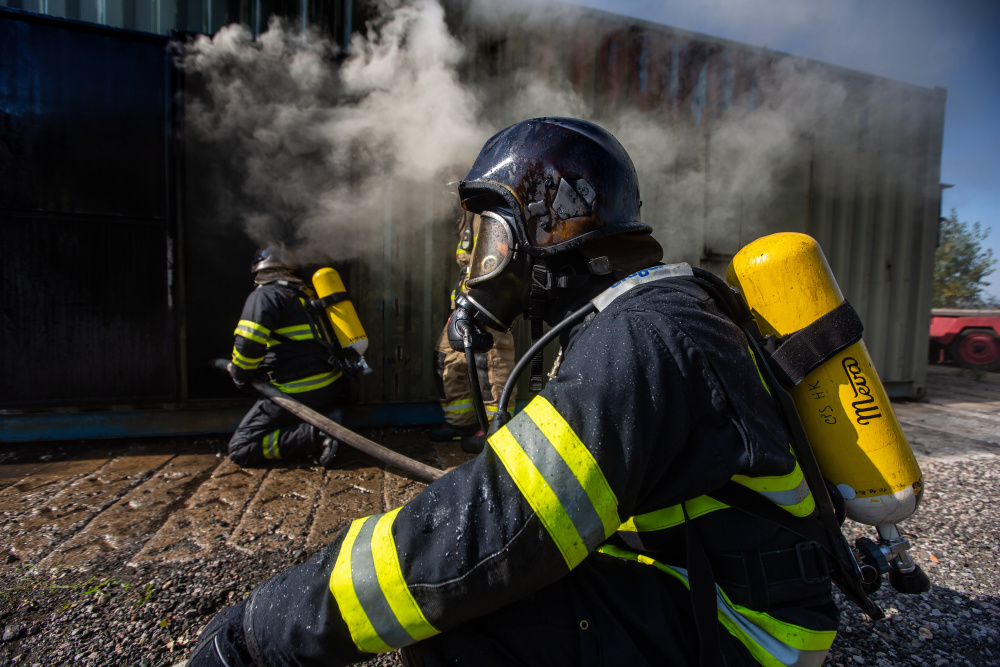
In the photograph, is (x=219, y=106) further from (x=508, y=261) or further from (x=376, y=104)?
(x=508, y=261)

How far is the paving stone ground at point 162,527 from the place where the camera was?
1.78 m

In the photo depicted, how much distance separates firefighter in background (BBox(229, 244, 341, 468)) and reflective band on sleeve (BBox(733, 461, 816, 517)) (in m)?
3.09

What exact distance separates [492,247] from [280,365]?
113 inches

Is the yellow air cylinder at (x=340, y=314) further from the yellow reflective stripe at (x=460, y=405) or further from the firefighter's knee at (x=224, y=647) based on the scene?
the firefighter's knee at (x=224, y=647)

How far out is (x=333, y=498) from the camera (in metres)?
2.99

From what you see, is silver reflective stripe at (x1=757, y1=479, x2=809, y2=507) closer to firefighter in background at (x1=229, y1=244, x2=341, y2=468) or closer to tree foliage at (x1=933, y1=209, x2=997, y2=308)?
firefighter in background at (x1=229, y1=244, x2=341, y2=468)

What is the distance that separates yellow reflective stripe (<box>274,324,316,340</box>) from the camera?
367cm

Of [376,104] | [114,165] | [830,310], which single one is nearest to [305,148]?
[376,104]

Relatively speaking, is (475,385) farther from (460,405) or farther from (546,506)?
(460,405)

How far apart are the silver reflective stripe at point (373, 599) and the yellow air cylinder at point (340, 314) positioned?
3.00 m

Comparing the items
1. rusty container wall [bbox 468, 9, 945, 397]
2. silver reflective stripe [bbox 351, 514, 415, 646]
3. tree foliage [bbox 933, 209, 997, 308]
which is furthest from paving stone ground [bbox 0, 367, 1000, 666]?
tree foliage [bbox 933, 209, 997, 308]

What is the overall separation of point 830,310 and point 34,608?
2.95 metres

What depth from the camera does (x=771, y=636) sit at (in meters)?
0.96

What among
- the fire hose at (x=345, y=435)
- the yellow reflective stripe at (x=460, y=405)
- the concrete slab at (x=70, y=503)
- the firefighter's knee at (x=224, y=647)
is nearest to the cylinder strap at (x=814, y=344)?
the firefighter's knee at (x=224, y=647)
